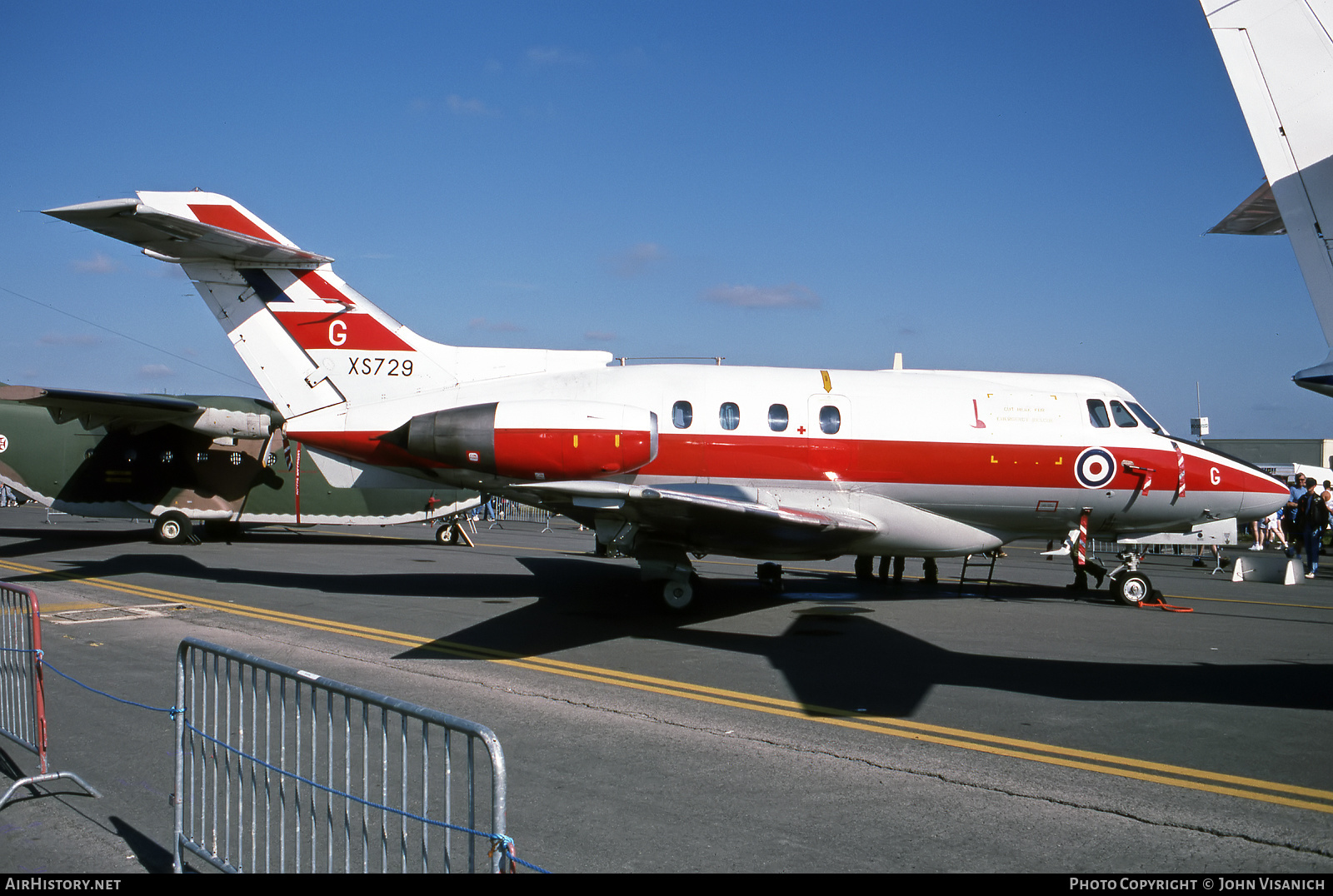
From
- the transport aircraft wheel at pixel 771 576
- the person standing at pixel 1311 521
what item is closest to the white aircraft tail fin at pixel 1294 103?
the transport aircraft wheel at pixel 771 576

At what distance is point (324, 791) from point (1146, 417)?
42.9ft

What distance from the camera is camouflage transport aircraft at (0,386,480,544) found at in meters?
22.1

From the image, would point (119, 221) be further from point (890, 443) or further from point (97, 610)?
point (890, 443)

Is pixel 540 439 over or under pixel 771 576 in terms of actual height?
over

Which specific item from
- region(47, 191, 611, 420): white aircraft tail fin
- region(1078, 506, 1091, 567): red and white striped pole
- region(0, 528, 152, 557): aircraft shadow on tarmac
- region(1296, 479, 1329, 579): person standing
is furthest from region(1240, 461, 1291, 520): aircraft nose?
region(0, 528, 152, 557): aircraft shadow on tarmac

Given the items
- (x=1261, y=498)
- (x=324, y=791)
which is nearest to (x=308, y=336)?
(x=324, y=791)

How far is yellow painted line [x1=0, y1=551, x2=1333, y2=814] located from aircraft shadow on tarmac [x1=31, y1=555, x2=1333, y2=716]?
0.25 meters

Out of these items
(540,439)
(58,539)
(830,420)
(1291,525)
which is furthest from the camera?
(58,539)

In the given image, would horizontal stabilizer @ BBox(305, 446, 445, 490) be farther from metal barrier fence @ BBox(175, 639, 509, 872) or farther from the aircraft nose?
the aircraft nose

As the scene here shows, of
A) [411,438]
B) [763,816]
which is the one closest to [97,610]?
[411,438]

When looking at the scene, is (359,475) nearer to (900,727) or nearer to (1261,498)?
(900,727)

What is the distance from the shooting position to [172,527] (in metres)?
22.3

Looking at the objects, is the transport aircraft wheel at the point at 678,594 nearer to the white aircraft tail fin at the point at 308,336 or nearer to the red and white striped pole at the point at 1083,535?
the white aircraft tail fin at the point at 308,336

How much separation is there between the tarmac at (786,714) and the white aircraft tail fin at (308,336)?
3243mm
